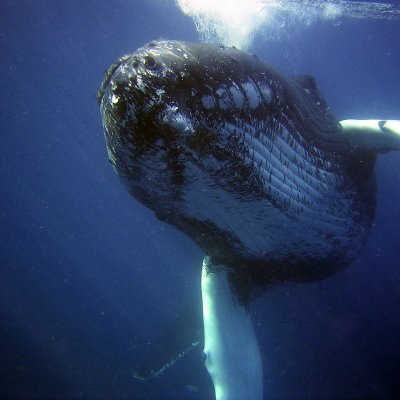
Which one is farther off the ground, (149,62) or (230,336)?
(149,62)

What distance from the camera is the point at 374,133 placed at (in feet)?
14.1

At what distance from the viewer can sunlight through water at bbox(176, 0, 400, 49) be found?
14625 mm

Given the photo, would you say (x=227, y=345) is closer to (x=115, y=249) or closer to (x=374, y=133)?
Result: (x=374, y=133)

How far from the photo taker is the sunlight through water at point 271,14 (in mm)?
14625

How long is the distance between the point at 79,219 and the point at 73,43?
34326 millimetres

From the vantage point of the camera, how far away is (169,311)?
36.4 metres

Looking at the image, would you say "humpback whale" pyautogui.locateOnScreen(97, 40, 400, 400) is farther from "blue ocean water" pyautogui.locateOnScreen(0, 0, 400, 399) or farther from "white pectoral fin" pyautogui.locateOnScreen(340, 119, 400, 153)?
"blue ocean water" pyautogui.locateOnScreen(0, 0, 400, 399)

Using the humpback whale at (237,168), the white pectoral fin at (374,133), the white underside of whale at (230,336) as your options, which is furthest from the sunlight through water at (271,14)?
the humpback whale at (237,168)

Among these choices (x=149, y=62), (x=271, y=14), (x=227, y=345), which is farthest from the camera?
(x=271, y=14)

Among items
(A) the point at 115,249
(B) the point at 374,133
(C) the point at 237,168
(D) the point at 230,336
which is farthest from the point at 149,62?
(A) the point at 115,249

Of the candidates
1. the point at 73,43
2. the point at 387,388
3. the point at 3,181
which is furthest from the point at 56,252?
the point at 387,388

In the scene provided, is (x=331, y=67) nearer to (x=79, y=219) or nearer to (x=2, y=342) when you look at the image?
(x=2, y=342)

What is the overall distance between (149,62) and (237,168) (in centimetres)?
88

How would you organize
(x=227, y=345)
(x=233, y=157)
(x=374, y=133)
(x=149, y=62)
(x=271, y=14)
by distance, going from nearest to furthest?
1. (x=149, y=62)
2. (x=233, y=157)
3. (x=374, y=133)
4. (x=227, y=345)
5. (x=271, y=14)
